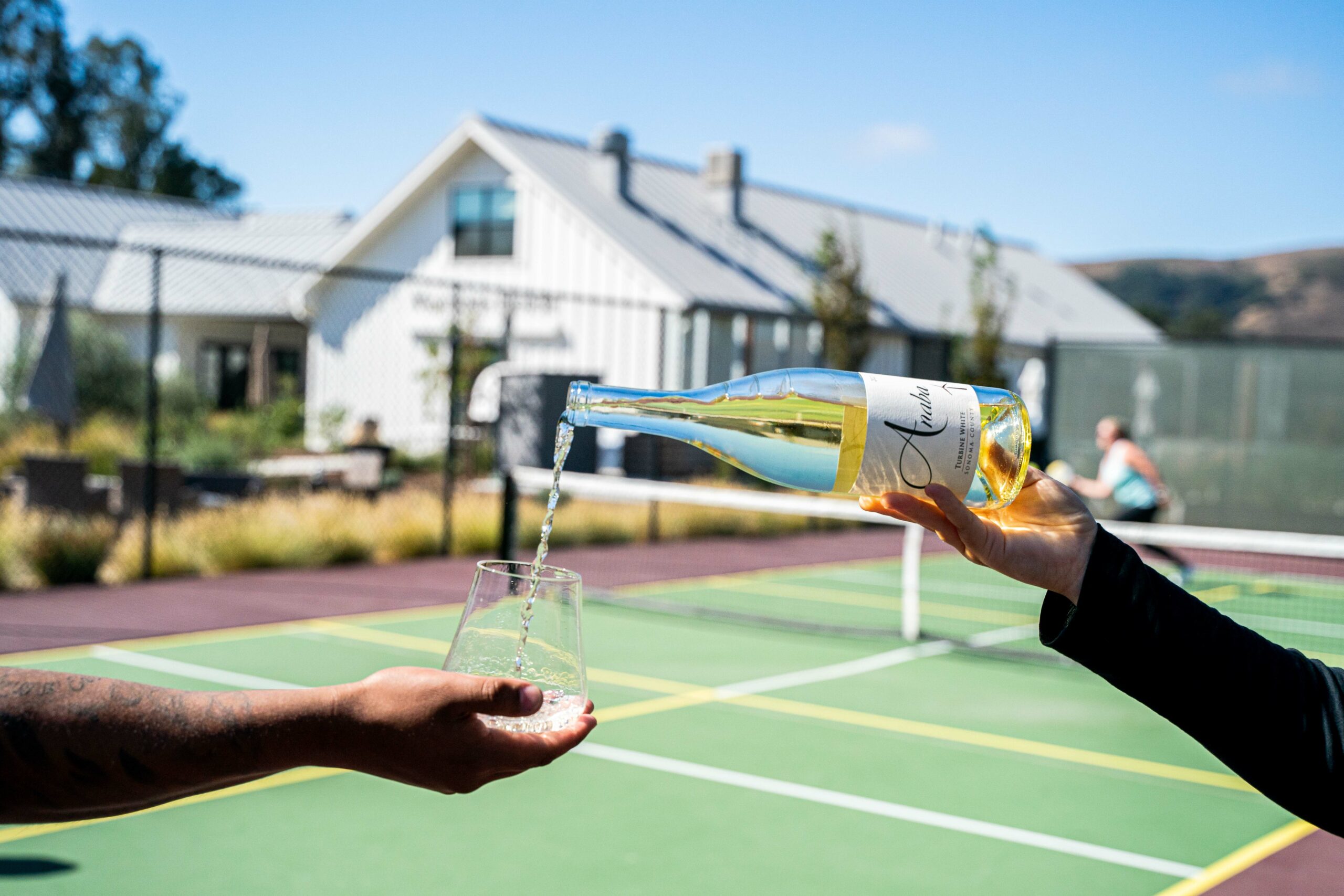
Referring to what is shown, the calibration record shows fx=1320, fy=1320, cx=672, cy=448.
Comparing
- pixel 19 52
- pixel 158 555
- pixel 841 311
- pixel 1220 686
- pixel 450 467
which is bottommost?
pixel 158 555

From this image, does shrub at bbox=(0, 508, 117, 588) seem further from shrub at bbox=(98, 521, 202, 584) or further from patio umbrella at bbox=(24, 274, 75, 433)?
patio umbrella at bbox=(24, 274, 75, 433)

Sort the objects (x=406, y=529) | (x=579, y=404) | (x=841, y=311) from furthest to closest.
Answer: (x=841, y=311)
(x=406, y=529)
(x=579, y=404)

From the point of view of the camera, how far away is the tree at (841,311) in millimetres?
22062

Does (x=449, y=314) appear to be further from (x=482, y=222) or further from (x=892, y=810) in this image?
(x=892, y=810)

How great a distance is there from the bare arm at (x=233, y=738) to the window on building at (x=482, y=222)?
2563 centimetres

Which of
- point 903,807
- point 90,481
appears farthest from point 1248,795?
point 90,481

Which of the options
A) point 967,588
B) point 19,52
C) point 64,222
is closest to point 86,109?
point 19,52

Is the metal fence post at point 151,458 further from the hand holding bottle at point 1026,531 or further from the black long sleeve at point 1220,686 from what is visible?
the black long sleeve at point 1220,686

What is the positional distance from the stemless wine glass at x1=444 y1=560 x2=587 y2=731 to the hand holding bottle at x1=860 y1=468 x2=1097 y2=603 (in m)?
0.53

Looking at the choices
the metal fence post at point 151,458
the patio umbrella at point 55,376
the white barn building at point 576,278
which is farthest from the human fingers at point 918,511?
the white barn building at point 576,278

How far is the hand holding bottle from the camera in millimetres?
2020

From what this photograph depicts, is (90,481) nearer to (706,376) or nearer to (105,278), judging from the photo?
(706,376)

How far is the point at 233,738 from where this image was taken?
1.93 m

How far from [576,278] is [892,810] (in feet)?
67.5
